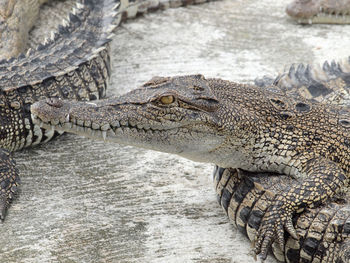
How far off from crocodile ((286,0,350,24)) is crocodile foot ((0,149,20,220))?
360 centimetres

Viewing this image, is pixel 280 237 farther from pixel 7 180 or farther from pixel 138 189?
pixel 7 180

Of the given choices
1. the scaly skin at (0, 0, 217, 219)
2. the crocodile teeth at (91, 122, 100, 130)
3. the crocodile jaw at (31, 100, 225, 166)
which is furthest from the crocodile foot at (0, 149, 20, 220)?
the crocodile teeth at (91, 122, 100, 130)

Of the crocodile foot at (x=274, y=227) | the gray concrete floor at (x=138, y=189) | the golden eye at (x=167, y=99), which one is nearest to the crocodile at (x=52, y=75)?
the gray concrete floor at (x=138, y=189)

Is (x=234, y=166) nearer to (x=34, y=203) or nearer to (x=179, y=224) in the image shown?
(x=179, y=224)

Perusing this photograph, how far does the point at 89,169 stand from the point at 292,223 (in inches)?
64.6

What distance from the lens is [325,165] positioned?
3068mm

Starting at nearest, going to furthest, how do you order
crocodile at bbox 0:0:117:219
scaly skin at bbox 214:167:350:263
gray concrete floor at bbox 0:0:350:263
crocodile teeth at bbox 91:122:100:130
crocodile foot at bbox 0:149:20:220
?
scaly skin at bbox 214:167:350:263 < crocodile teeth at bbox 91:122:100:130 < gray concrete floor at bbox 0:0:350:263 < crocodile foot at bbox 0:149:20:220 < crocodile at bbox 0:0:117:219

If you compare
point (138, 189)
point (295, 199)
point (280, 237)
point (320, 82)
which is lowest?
point (138, 189)

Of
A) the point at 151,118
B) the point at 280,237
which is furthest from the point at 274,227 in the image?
the point at 151,118

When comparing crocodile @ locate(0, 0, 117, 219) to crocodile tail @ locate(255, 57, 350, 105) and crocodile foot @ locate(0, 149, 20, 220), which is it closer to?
crocodile foot @ locate(0, 149, 20, 220)

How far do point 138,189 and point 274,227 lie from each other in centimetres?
114

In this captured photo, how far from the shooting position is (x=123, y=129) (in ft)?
9.78

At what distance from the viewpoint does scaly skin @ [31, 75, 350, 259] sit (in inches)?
116

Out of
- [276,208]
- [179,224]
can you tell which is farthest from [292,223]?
[179,224]
